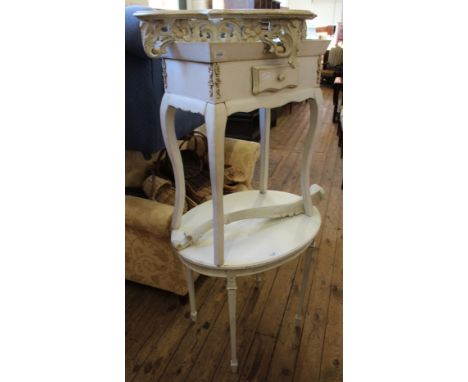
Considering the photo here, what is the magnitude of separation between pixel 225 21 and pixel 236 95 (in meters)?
0.18

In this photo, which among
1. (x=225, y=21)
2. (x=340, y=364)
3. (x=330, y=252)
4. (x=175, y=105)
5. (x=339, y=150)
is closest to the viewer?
(x=225, y=21)

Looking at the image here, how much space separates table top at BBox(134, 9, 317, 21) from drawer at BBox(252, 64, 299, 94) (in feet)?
0.41

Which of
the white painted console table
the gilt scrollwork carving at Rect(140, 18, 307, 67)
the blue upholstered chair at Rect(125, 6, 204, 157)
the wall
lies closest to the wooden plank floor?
the white painted console table

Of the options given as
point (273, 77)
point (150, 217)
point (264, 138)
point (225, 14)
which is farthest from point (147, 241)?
point (225, 14)

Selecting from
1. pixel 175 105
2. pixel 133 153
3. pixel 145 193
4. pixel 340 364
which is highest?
pixel 175 105

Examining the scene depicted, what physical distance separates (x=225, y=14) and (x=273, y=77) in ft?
0.73

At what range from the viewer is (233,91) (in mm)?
921

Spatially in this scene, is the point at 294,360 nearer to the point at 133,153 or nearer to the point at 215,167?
the point at 215,167

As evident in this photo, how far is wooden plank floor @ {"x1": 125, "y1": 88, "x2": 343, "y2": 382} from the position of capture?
1.32m

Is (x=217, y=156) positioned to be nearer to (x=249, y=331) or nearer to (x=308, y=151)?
(x=308, y=151)

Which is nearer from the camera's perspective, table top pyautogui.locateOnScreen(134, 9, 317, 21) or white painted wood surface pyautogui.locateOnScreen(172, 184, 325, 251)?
table top pyautogui.locateOnScreen(134, 9, 317, 21)

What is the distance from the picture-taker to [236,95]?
931 millimetres

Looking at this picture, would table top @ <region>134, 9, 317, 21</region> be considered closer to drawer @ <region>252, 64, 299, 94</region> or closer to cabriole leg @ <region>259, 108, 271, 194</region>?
drawer @ <region>252, 64, 299, 94</region>

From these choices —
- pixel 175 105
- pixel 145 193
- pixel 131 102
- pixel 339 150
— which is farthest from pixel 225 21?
pixel 339 150
